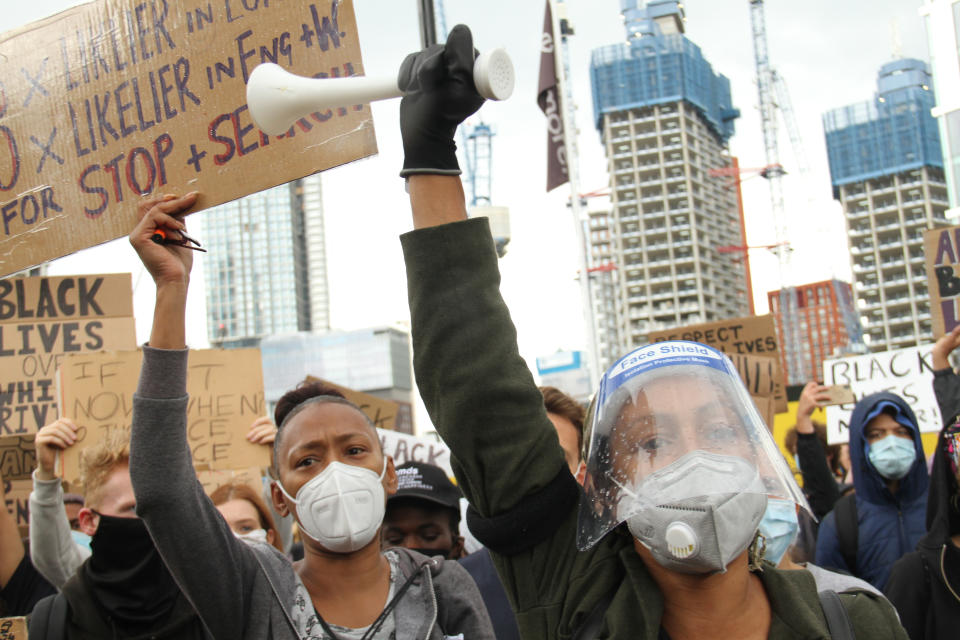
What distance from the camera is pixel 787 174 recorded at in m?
116

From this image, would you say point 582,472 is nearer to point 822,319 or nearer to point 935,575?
point 935,575

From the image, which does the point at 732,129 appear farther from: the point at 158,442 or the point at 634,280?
the point at 158,442

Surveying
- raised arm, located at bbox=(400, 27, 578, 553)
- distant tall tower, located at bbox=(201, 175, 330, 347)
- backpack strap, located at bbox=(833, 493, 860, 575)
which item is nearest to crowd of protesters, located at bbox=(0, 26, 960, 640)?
raised arm, located at bbox=(400, 27, 578, 553)

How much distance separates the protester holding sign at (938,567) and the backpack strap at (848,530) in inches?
42.2

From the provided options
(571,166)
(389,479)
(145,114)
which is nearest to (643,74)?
(571,166)

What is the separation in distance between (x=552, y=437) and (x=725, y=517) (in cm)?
32

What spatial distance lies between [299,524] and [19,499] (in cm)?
314

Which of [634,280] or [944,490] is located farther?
[634,280]

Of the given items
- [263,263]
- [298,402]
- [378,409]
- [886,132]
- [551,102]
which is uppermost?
[886,132]

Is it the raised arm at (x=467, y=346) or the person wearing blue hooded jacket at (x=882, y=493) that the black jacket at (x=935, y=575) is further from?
the raised arm at (x=467, y=346)

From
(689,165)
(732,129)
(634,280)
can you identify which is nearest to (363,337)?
(634,280)

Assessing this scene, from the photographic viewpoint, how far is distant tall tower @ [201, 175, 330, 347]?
5792 inches

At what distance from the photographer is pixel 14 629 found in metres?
2.53

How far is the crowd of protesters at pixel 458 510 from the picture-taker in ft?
5.47
